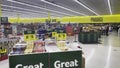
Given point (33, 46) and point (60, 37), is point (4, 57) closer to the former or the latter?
point (60, 37)

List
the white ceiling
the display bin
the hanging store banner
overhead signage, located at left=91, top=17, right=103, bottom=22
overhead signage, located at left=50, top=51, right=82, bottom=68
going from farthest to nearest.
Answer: overhead signage, located at left=91, top=17, right=103, bottom=22 → the white ceiling → the display bin → overhead signage, located at left=50, top=51, right=82, bottom=68 → the hanging store banner

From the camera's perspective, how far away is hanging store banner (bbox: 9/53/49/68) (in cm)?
306

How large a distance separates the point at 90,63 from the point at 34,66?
170 inches

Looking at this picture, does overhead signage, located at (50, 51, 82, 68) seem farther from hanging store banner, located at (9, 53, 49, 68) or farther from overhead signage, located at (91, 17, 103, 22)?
overhead signage, located at (91, 17, 103, 22)

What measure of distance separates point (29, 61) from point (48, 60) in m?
0.36

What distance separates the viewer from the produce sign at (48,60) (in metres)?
3.07

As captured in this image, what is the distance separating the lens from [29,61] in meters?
3.12

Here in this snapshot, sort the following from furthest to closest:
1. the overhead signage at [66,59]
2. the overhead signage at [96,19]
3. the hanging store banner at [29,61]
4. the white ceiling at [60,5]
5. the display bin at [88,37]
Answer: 1. the overhead signage at [96,19]
2. the white ceiling at [60,5]
3. the display bin at [88,37]
4. the overhead signage at [66,59]
5. the hanging store banner at [29,61]

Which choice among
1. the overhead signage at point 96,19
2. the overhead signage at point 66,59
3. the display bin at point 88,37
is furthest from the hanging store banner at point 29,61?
the overhead signage at point 96,19

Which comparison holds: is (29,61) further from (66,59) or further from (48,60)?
(66,59)

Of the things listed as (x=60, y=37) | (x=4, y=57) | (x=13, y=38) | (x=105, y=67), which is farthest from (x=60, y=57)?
(x=13, y=38)

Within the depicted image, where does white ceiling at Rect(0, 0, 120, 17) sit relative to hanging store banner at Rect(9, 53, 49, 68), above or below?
above

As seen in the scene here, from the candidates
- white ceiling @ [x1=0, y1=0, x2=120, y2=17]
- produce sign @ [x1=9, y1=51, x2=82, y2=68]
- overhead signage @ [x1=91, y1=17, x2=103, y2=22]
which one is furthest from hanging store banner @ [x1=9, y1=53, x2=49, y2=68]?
overhead signage @ [x1=91, y1=17, x2=103, y2=22]

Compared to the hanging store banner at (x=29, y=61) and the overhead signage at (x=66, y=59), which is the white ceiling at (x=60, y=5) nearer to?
the overhead signage at (x=66, y=59)
